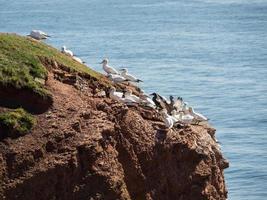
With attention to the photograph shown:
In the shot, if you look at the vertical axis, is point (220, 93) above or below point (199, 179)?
above

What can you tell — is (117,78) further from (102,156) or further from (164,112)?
(102,156)

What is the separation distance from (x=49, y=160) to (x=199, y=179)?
12.5 feet

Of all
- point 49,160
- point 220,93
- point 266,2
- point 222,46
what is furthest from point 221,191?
point 266,2

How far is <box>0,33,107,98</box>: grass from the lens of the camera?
72.0ft

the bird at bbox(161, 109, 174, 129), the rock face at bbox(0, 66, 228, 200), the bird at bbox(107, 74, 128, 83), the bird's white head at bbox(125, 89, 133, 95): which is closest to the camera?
the rock face at bbox(0, 66, 228, 200)

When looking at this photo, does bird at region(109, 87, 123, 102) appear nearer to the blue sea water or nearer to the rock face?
the rock face

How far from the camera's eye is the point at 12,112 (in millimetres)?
21391

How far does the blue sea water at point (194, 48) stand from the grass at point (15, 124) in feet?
48.2

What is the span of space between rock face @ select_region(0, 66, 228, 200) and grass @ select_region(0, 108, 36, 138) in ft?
0.44

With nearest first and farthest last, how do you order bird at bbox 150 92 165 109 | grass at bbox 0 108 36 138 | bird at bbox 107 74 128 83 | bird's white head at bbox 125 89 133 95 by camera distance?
grass at bbox 0 108 36 138 → bird's white head at bbox 125 89 133 95 → bird at bbox 150 92 165 109 → bird at bbox 107 74 128 83

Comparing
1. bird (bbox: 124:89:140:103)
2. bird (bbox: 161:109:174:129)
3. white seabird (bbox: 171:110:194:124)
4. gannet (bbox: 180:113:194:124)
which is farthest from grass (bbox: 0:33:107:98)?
bird (bbox: 161:109:174:129)

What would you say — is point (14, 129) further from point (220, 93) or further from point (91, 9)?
point (91, 9)

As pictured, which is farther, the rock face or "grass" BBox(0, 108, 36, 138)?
"grass" BBox(0, 108, 36, 138)

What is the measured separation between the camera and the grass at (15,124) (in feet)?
68.9
